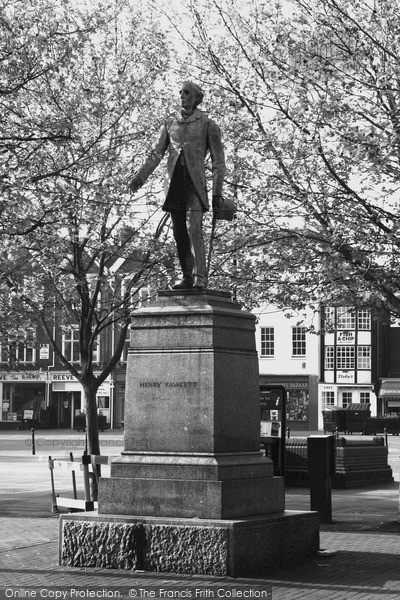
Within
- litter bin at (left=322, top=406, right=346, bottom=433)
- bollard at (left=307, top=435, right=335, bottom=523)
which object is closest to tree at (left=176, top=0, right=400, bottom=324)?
bollard at (left=307, top=435, right=335, bottom=523)

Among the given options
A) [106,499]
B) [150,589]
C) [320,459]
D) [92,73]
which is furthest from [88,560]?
[92,73]

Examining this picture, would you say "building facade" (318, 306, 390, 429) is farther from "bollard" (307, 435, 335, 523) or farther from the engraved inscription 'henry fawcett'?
the engraved inscription 'henry fawcett'

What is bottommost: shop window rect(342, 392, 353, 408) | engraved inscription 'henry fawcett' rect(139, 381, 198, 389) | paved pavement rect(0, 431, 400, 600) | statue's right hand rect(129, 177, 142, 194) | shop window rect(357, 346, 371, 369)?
paved pavement rect(0, 431, 400, 600)

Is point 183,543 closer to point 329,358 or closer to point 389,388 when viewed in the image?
point 389,388

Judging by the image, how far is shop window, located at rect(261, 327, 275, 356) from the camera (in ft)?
232

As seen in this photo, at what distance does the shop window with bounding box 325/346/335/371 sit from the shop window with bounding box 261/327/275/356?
365 cm

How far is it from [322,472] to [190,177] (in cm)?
613

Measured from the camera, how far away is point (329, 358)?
69.7 metres

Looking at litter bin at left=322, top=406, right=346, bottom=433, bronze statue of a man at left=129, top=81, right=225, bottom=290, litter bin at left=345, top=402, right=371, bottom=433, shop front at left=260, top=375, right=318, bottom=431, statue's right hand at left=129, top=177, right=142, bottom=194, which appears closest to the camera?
bronze statue of a man at left=129, top=81, right=225, bottom=290

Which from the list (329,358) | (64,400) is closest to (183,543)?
(329,358)

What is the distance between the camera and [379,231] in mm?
16359

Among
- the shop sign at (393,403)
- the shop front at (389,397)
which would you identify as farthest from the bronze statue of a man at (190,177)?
the shop sign at (393,403)

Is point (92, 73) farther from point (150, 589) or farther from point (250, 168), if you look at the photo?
point (150, 589)

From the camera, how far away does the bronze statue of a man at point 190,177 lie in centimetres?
1123
